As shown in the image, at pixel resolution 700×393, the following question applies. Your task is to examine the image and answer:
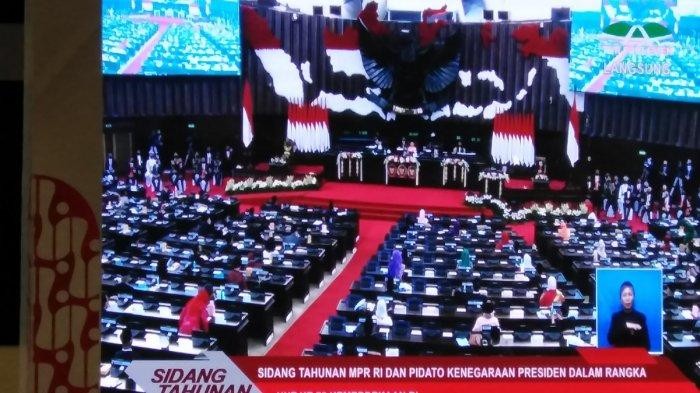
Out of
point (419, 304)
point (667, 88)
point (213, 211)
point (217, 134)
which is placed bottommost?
point (419, 304)

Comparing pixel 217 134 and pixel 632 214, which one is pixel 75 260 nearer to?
pixel 217 134

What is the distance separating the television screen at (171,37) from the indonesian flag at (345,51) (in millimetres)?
2645

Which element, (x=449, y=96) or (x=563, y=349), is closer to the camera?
(x=563, y=349)

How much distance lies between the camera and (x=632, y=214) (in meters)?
8.62

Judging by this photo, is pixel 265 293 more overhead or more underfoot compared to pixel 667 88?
more underfoot

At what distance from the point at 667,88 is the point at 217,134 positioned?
179 inches

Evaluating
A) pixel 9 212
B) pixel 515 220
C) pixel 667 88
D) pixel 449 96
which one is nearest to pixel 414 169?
pixel 515 220

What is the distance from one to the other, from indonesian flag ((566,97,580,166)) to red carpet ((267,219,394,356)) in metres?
2.57

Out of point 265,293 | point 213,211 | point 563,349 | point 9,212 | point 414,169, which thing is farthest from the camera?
point 414,169

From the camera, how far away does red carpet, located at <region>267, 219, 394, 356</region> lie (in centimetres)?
725

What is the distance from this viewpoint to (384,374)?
619cm

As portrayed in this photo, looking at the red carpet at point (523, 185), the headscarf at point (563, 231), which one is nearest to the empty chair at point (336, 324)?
the red carpet at point (523, 185)

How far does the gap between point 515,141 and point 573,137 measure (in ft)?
2.43
